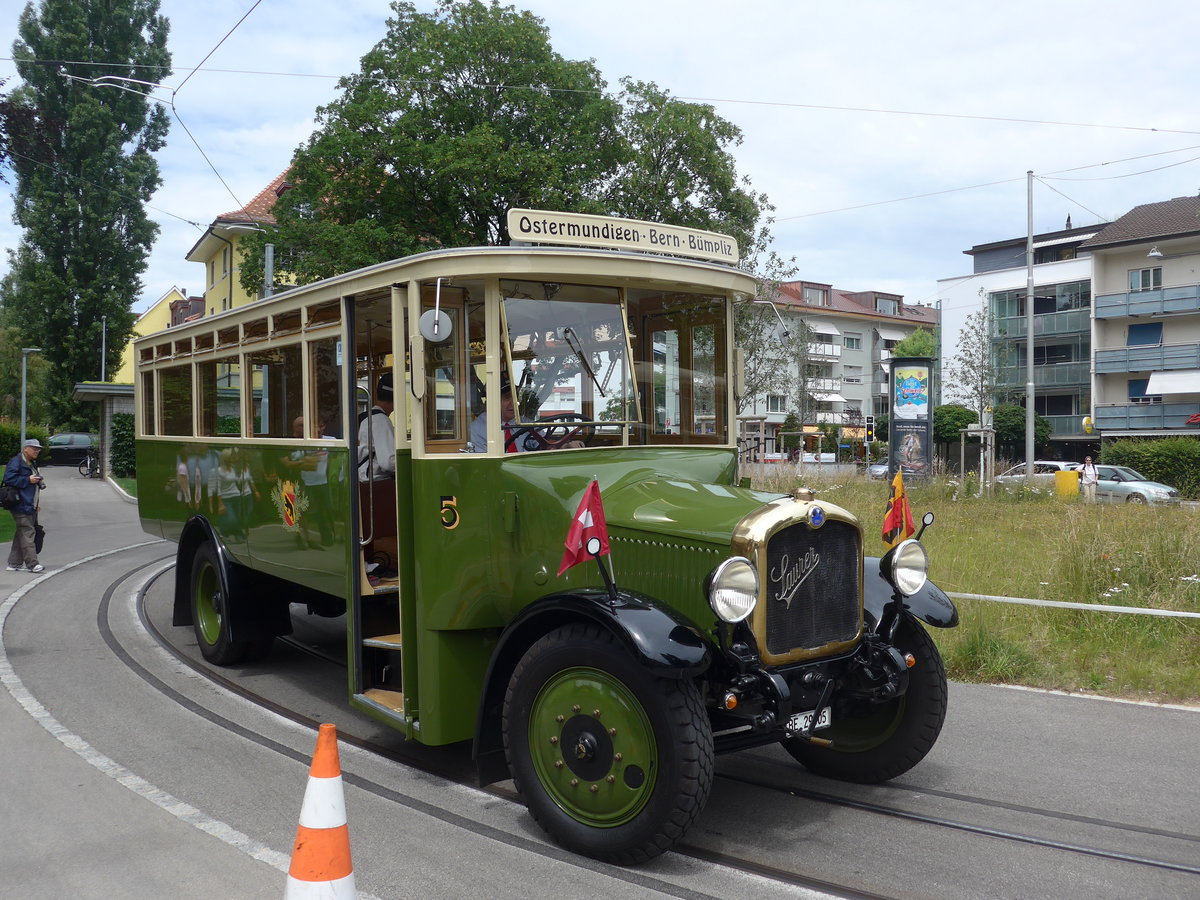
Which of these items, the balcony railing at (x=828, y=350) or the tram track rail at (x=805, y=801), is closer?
the tram track rail at (x=805, y=801)

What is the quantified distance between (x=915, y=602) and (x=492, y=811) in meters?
2.43

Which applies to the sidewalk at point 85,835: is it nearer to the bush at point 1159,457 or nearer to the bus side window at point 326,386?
the bus side window at point 326,386

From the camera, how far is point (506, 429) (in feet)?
17.2

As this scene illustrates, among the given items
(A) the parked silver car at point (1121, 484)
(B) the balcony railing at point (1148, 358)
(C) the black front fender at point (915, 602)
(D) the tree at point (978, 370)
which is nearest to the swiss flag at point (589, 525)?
(C) the black front fender at point (915, 602)

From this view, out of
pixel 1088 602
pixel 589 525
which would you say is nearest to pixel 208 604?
pixel 589 525

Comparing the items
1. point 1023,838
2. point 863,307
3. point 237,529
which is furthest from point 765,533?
point 863,307

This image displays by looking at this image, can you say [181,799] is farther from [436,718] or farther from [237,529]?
[237,529]

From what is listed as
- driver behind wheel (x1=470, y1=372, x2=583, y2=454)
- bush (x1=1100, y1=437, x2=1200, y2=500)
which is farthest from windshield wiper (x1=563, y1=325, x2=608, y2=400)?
bush (x1=1100, y1=437, x2=1200, y2=500)

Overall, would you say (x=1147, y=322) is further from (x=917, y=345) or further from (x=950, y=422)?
(x=917, y=345)

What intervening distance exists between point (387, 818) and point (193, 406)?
16.5ft

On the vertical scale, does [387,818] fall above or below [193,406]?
below

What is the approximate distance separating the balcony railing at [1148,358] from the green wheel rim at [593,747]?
50.3 metres

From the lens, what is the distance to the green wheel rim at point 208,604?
8445mm

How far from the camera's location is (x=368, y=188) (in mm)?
25875
